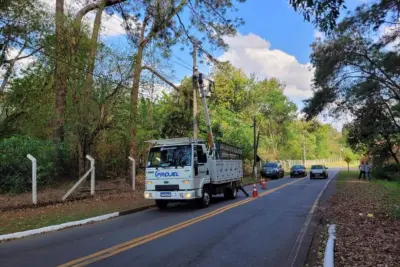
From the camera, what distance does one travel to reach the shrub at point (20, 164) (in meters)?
17.9

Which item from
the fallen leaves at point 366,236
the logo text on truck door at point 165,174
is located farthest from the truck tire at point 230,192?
the fallen leaves at point 366,236

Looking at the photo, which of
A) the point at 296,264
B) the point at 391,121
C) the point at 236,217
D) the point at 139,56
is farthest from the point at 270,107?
the point at 296,264

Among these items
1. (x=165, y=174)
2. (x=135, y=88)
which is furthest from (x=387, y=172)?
(x=165, y=174)

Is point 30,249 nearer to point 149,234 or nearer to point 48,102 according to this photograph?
point 149,234

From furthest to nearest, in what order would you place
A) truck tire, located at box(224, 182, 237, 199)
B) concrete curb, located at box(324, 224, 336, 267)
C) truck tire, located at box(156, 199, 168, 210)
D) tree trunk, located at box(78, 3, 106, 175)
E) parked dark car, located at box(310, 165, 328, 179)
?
parked dark car, located at box(310, 165, 328, 179)
truck tire, located at box(224, 182, 237, 199)
tree trunk, located at box(78, 3, 106, 175)
truck tire, located at box(156, 199, 168, 210)
concrete curb, located at box(324, 224, 336, 267)

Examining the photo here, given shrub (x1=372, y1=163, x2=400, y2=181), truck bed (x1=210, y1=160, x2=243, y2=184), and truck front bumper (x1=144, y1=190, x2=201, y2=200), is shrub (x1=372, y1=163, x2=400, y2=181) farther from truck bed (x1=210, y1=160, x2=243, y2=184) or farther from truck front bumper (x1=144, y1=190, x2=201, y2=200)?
truck front bumper (x1=144, y1=190, x2=201, y2=200)

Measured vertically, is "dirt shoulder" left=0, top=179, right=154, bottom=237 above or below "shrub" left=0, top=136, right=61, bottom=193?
below

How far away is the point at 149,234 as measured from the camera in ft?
30.0

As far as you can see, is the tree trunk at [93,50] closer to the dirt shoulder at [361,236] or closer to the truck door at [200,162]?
the truck door at [200,162]

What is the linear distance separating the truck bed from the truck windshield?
178cm

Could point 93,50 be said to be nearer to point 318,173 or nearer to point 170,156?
point 170,156

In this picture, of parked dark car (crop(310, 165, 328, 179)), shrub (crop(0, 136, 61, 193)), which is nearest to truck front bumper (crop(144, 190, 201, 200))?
shrub (crop(0, 136, 61, 193))

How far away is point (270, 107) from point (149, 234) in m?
60.4

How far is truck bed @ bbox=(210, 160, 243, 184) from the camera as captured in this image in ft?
50.7
